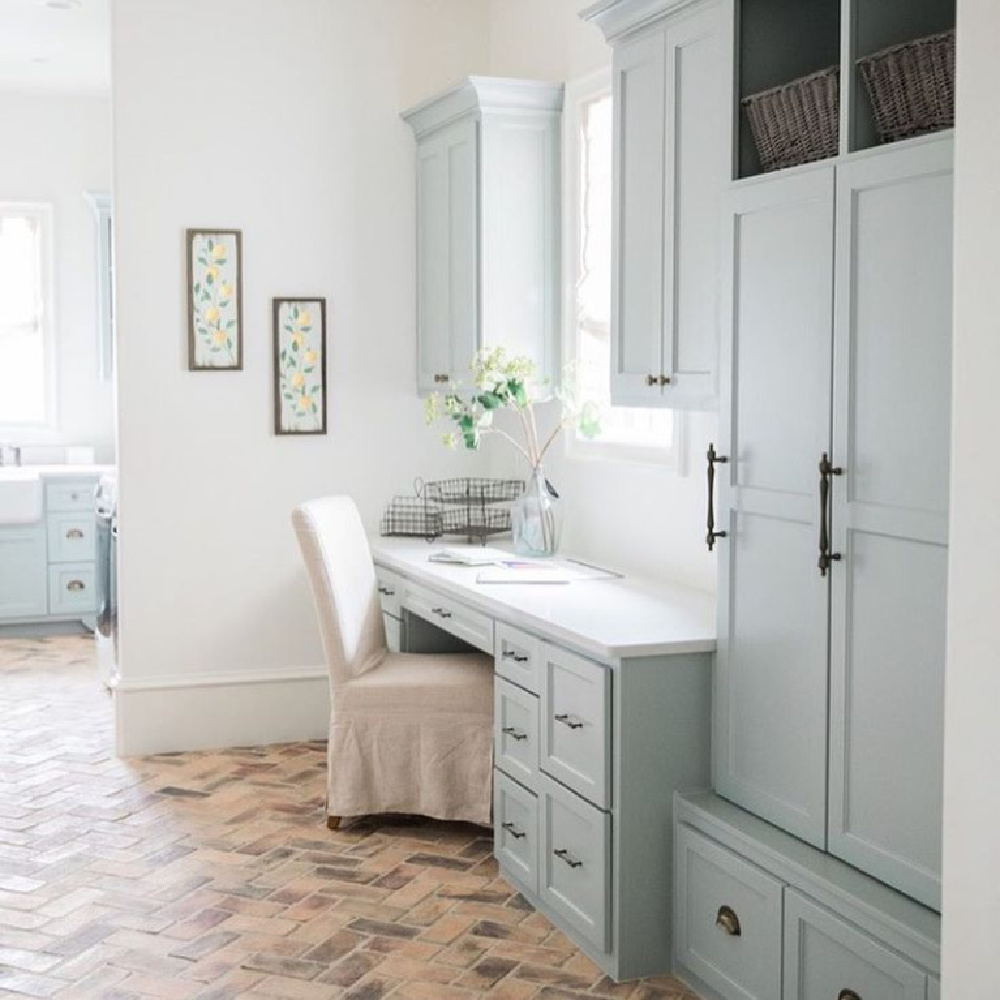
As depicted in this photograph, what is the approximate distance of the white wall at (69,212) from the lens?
820 centimetres

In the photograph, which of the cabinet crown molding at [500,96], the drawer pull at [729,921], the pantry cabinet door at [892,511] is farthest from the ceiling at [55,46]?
the drawer pull at [729,921]

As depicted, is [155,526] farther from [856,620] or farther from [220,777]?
[856,620]

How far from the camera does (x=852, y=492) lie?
295 cm

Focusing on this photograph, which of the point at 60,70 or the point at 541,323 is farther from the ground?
the point at 60,70

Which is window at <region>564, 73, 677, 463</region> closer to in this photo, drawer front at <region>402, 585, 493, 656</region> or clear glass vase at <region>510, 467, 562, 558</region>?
clear glass vase at <region>510, 467, 562, 558</region>

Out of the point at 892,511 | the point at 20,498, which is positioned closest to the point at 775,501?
the point at 892,511

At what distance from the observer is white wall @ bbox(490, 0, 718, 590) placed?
444 centimetres

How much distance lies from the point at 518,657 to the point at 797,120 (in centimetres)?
158

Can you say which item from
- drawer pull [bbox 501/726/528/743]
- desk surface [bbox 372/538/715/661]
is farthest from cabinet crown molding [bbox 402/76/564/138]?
drawer pull [bbox 501/726/528/743]

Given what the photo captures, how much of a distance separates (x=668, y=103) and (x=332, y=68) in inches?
88.2

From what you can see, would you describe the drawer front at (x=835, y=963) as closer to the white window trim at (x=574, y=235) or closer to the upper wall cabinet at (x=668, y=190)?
the upper wall cabinet at (x=668, y=190)

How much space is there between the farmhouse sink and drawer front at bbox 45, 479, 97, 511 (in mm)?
69

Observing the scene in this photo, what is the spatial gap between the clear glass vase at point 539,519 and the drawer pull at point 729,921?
1863 millimetres

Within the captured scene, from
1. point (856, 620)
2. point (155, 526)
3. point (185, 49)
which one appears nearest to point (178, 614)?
point (155, 526)
